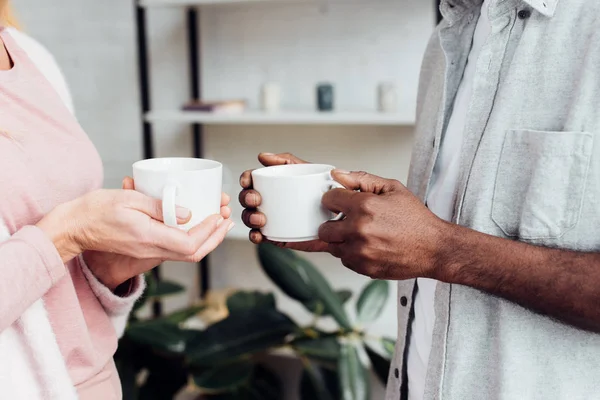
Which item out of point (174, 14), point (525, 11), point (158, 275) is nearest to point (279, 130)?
point (174, 14)

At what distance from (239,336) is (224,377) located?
15 cm

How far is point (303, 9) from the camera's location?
2252mm

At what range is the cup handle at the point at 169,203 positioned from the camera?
70cm

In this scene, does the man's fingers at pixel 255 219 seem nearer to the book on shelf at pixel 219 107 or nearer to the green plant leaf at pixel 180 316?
the green plant leaf at pixel 180 316

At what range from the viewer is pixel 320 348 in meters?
1.83

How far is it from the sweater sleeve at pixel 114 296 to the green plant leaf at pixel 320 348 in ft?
3.08

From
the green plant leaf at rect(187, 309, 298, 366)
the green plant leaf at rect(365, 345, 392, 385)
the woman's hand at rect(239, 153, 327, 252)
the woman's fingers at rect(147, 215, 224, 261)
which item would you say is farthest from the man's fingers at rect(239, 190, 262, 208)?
the green plant leaf at rect(365, 345, 392, 385)

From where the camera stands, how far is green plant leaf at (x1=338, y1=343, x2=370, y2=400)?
1731mm

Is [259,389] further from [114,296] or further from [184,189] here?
[184,189]

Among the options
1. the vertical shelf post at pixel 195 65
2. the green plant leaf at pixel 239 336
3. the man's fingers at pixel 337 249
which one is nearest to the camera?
the man's fingers at pixel 337 249

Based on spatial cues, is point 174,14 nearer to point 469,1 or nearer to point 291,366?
point 291,366

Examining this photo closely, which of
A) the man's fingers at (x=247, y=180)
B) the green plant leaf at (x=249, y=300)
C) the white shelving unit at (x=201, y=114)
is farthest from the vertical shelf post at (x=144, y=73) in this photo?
the man's fingers at (x=247, y=180)

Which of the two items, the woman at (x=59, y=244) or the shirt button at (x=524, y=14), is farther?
the shirt button at (x=524, y=14)

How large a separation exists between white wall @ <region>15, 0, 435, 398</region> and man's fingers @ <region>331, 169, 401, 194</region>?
56.3 inches
